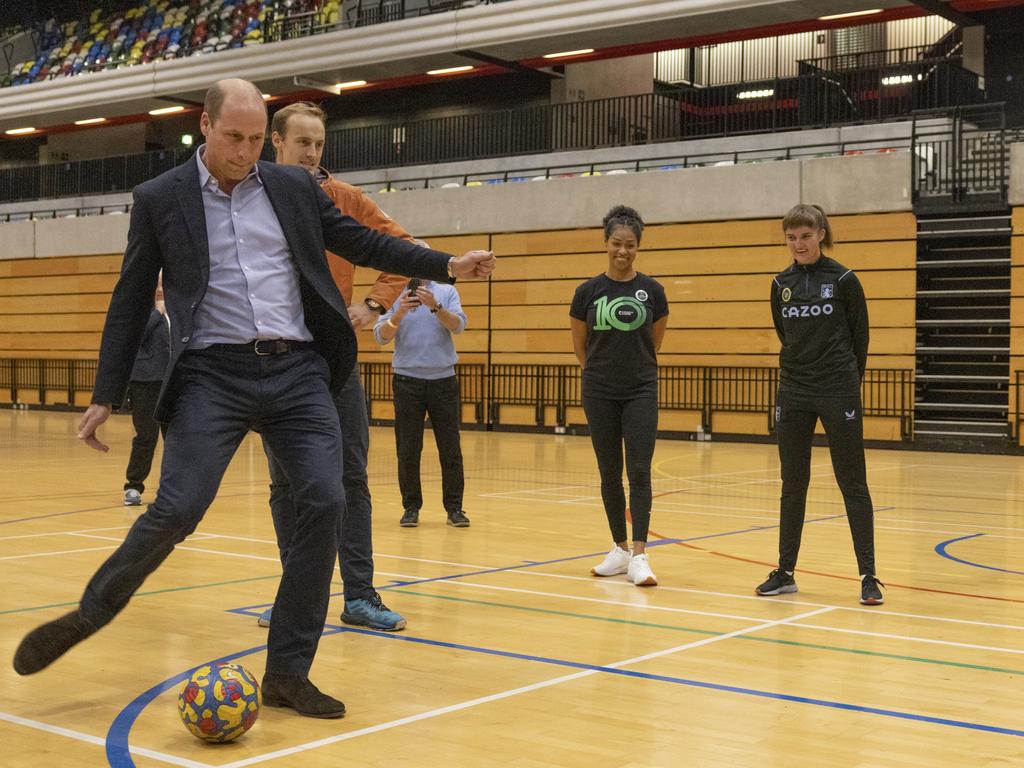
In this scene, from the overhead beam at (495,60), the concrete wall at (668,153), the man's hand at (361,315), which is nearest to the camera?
the man's hand at (361,315)

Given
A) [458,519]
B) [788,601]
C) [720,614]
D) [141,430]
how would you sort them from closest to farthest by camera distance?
[720,614]
[788,601]
[458,519]
[141,430]

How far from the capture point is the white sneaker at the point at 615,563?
606 centimetres

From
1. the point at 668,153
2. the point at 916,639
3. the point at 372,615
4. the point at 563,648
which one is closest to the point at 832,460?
the point at 916,639

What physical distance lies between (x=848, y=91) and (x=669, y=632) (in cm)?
1608

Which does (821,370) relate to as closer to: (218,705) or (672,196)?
(218,705)

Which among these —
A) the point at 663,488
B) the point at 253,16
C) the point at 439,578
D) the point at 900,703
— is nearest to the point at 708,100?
the point at 253,16

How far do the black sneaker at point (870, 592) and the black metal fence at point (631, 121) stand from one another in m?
13.4

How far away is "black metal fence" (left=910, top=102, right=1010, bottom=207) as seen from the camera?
1557 centimetres

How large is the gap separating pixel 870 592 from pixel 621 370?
5.07ft

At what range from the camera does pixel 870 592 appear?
5355 mm

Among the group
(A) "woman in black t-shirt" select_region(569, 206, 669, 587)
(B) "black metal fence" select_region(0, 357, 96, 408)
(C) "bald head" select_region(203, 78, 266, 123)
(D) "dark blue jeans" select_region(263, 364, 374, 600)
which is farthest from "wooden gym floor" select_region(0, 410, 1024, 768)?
(B) "black metal fence" select_region(0, 357, 96, 408)

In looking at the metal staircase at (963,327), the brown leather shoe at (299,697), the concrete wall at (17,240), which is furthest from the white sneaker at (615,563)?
the concrete wall at (17,240)

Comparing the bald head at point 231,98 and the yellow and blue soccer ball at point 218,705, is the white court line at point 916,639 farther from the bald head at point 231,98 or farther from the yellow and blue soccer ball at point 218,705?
the bald head at point 231,98

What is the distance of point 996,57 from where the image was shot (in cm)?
1886
